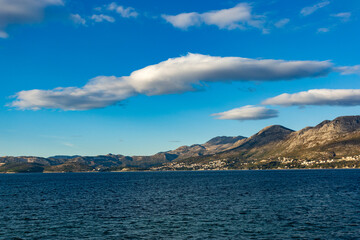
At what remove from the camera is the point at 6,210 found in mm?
92188

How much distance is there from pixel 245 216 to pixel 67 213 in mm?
49346

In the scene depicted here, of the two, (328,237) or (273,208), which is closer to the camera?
(328,237)

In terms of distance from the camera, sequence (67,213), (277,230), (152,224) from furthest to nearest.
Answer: (67,213) < (152,224) < (277,230)

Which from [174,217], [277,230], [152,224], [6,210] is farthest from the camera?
[6,210]

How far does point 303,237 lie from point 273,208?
3402 cm

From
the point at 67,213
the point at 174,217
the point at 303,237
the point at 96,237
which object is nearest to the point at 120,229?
the point at 96,237

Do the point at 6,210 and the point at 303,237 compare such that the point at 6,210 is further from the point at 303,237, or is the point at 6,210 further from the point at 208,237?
the point at 303,237

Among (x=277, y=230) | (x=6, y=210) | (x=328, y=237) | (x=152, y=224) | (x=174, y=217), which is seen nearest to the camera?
(x=328, y=237)

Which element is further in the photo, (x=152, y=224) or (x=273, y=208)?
(x=273, y=208)

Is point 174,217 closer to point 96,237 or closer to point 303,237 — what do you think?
point 96,237

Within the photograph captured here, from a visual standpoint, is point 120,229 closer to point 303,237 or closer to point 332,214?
point 303,237

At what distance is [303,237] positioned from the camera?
54.7m

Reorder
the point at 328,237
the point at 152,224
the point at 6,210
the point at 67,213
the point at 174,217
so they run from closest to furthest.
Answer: the point at 328,237 < the point at 152,224 < the point at 174,217 < the point at 67,213 < the point at 6,210

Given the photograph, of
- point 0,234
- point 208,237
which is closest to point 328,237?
point 208,237
